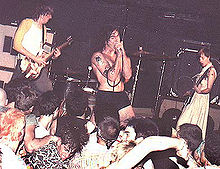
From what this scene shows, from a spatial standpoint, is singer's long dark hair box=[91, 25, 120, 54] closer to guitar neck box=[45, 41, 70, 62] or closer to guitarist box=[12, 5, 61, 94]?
guitar neck box=[45, 41, 70, 62]

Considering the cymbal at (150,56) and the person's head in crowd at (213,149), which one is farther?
the cymbal at (150,56)

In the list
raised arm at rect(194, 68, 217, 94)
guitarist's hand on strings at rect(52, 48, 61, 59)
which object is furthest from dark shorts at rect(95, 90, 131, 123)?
raised arm at rect(194, 68, 217, 94)

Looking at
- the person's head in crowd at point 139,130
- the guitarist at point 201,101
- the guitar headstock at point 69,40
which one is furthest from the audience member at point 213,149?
the guitar headstock at point 69,40

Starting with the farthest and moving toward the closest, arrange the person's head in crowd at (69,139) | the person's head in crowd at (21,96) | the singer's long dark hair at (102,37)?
the singer's long dark hair at (102,37), the person's head in crowd at (21,96), the person's head in crowd at (69,139)

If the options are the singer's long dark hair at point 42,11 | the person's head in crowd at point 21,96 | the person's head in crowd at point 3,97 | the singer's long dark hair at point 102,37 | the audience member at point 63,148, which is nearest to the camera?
the audience member at point 63,148

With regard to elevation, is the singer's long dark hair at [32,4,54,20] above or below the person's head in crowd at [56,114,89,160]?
above

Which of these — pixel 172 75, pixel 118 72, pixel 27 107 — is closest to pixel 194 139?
pixel 27 107

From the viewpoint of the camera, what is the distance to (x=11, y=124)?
3418 mm

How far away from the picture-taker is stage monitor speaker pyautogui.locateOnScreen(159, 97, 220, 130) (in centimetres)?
704

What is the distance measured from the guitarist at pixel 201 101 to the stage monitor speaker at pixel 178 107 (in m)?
→ 0.14

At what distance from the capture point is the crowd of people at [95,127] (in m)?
3.39

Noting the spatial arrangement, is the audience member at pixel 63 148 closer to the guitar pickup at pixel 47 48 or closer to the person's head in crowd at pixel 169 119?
the guitar pickup at pixel 47 48

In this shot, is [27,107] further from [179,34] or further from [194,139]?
[179,34]

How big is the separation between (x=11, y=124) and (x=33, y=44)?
3.48 meters
